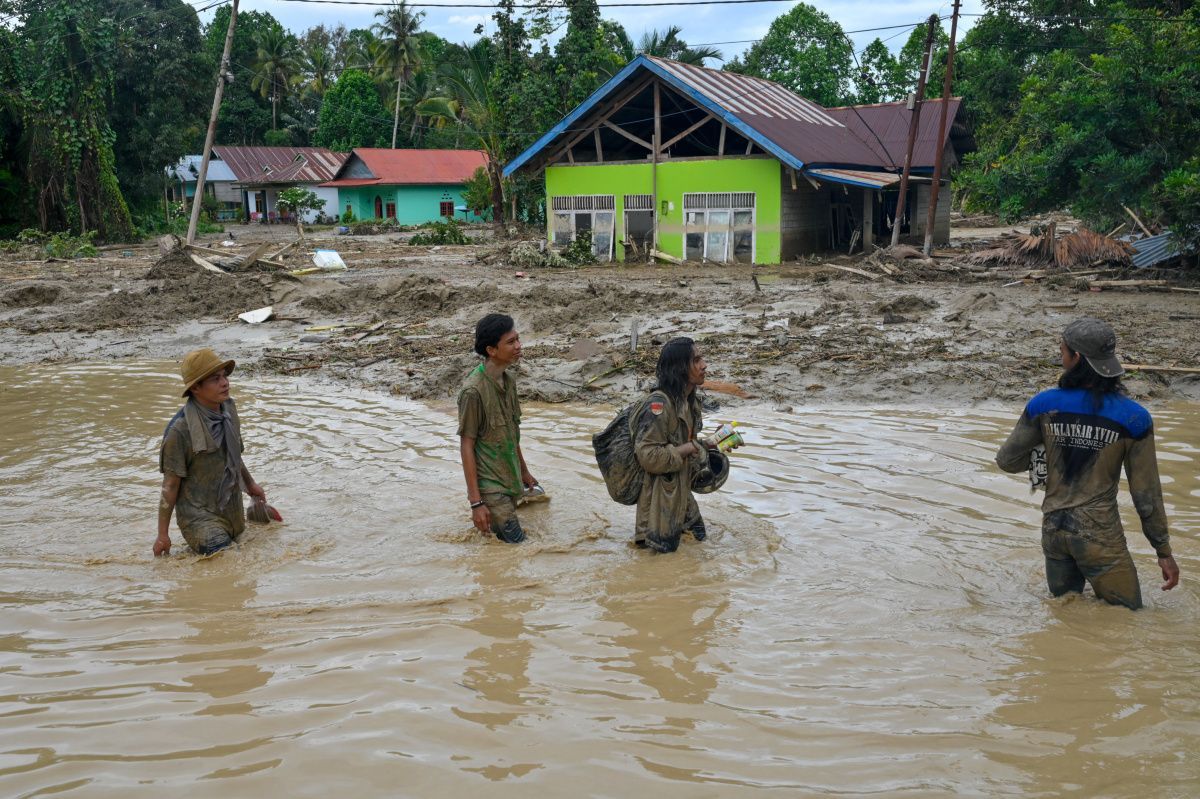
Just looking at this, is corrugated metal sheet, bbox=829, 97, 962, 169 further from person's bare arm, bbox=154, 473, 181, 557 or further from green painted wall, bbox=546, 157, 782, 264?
person's bare arm, bbox=154, 473, 181, 557

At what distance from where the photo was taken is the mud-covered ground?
1099 cm

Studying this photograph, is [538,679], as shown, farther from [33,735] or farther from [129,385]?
[129,385]

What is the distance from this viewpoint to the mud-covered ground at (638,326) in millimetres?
10992

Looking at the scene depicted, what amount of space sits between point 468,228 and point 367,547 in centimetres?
3959

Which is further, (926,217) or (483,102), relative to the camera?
(483,102)

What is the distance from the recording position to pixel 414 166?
51.7m

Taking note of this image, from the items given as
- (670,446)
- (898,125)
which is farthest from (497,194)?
A: (670,446)

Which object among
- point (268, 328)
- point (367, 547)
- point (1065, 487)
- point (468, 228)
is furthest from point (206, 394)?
point (468, 228)

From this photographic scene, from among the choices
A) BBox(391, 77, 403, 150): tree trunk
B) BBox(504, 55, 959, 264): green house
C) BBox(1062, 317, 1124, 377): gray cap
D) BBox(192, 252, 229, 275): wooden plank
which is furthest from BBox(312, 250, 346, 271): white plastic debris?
BBox(391, 77, 403, 150): tree trunk

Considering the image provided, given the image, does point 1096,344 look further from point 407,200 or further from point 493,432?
point 407,200

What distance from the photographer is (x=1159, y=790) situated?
3332 mm

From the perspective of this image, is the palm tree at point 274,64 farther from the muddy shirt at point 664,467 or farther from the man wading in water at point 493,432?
the muddy shirt at point 664,467

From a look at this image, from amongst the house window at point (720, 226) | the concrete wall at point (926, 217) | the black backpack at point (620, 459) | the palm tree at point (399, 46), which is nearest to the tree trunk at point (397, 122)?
the palm tree at point (399, 46)

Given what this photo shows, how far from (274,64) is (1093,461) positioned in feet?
210
